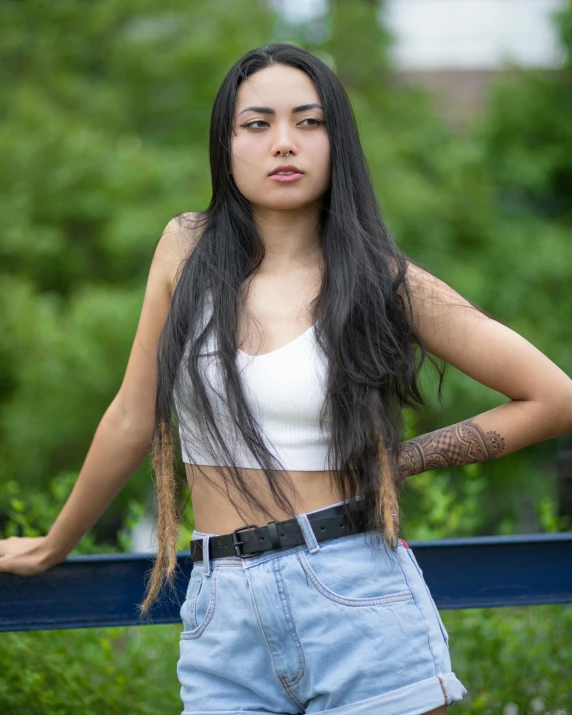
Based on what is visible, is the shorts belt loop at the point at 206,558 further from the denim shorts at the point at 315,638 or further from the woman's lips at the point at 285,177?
the woman's lips at the point at 285,177

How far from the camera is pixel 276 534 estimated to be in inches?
63.3

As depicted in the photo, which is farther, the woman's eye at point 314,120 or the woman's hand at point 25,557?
the woman's hand at point 25,557

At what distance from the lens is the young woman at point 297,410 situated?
5.21 ft

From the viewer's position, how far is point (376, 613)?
1.59 meters

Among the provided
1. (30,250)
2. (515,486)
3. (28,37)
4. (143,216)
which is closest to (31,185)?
(30,250)

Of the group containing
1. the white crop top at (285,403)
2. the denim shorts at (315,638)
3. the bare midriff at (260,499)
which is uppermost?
the white crop top at (285,403)

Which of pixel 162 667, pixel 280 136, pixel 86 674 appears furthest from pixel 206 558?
pixel 162 667

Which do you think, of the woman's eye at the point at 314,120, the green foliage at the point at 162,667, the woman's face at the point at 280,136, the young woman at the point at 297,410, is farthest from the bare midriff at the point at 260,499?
the green foliage at the point at 162,667

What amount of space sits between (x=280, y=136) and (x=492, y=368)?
0.58 metres

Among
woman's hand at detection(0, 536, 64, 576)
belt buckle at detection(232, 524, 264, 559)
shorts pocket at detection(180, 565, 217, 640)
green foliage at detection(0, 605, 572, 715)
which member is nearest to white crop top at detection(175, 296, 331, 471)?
belt buckle at detection(232, 524, 264, 559)

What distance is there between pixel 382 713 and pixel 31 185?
17.7ft

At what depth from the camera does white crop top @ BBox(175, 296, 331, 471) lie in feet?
5.40

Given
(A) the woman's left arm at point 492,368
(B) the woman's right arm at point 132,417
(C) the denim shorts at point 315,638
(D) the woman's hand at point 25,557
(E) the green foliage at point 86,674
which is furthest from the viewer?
(E) the green foliage at point 86,674

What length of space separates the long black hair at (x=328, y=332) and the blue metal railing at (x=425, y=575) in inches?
14.1
